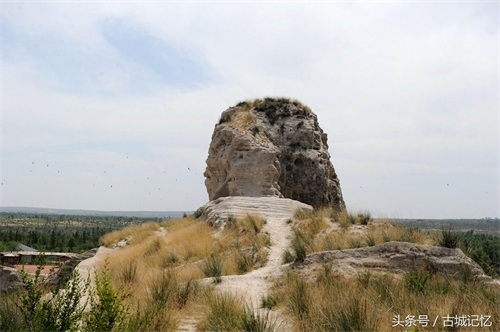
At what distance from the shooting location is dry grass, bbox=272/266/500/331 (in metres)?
4.88

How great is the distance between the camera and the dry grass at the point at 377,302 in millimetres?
4883

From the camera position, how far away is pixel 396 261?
8188mm

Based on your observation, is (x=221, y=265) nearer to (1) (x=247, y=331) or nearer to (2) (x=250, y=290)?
(2) (x=250, y=290)

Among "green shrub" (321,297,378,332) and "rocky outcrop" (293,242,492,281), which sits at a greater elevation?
"rocky outcrop" (293,242,492,281)

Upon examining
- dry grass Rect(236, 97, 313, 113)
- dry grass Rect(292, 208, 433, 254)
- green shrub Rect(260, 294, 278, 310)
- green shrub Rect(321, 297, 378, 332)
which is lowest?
green shrub Rect(260, 294, 278, 310)

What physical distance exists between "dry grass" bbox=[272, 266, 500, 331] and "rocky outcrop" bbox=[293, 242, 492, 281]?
0.58m

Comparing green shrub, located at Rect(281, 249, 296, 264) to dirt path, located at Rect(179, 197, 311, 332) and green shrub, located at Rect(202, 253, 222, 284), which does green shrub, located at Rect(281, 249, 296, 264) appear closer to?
dirt path, located at Rect(179, 197, 311, 332)

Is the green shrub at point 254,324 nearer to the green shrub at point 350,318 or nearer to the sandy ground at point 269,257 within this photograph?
the sandy ground at point 269,257

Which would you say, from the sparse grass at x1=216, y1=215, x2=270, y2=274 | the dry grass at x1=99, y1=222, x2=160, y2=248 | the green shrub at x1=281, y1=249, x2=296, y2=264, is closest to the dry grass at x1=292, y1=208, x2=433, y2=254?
the green shrub at x1=281, y1=249, x2=296, y2=264

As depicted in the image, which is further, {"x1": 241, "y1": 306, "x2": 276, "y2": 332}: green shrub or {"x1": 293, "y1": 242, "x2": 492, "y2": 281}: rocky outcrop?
{"x1": 293, "y1": 242, "x2": 492, "y2": 281}: rocky outcrop

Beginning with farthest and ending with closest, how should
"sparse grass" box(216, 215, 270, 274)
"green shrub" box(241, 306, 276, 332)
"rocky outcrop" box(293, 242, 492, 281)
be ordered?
"sparse grass" box(216, 215, 270, 274) < "rocky outcrop" box(293, 242, 492, 281) < "green shrub" box(241, 306, 276, 332)

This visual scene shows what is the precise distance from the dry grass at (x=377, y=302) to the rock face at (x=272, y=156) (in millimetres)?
10176

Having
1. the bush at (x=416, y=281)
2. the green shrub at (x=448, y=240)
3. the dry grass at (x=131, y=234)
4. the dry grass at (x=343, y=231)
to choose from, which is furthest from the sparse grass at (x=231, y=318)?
the dry grass at (x=131, y=234)

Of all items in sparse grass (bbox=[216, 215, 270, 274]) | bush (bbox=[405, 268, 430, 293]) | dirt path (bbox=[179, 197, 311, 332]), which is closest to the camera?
bush (bbox=[405, 268, 430, 293])
